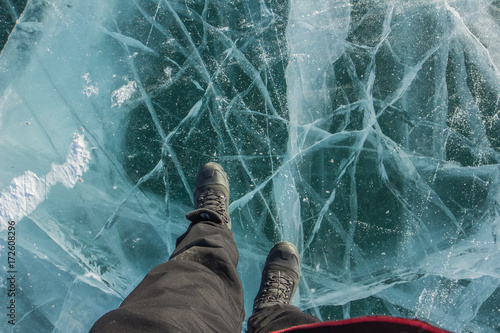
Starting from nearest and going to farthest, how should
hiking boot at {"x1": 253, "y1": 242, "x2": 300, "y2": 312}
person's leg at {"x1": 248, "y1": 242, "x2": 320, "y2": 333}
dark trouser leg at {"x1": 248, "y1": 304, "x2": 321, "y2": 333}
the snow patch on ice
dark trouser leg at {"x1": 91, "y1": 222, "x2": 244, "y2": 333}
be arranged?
dark trouser leg at {"x1": 91, "y1": 222, "x2": 244, "y2": 333}
dark trouser leg at {"x1": 248, "y1": 304, "x2": 321, "y2": 333}
person's leg at {"x1": 248, "y1": 242, "x2": 320, "y2": 333}
hiking boot at {"x1": 253, "y1": 242, "x2": 300, "y2": 312}
the snow patch on ice

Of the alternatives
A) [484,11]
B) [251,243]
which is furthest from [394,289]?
[484,11]

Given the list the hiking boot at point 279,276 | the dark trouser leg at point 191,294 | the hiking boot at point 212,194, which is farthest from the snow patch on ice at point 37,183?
the hiking boot at point 279,276

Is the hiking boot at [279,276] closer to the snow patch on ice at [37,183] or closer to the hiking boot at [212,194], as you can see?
the hiking boot at [212,194]

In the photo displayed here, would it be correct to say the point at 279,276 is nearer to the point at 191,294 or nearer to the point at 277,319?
the point at 277,319

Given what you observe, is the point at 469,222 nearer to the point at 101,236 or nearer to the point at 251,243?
the point at 251,243

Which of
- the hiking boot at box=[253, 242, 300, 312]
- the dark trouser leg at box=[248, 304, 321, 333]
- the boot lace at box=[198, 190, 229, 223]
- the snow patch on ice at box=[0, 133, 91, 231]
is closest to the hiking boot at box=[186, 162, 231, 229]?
the boot lace at box=[198, 190, 229, 223]

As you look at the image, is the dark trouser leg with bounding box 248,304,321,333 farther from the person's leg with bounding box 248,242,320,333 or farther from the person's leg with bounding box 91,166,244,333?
the person's leg with bounding box 91,166,244,333
